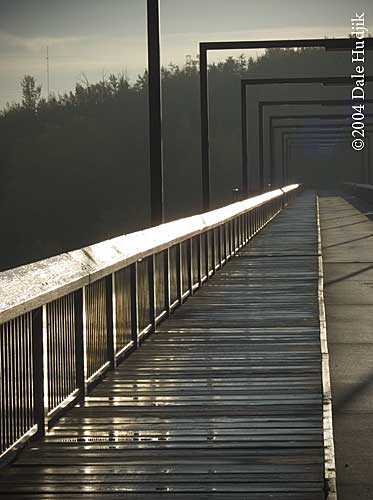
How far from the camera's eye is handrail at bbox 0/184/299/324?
6215 mm

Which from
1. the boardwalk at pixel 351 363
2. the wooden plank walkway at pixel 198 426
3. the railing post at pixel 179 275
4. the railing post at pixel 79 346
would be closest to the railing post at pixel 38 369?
the wooden plank walkway at pixel 198 426

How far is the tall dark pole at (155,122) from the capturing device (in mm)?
17969

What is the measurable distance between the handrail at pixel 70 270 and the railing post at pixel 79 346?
0.40 feet

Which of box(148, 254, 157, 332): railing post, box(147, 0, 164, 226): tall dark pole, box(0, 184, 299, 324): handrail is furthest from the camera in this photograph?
box(147, 0, 164, 226): tall dark pole

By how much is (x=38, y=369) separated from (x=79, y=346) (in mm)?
1205

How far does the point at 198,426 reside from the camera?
23.8ft

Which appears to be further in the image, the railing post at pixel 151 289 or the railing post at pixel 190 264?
the railing post at pixel 190 264

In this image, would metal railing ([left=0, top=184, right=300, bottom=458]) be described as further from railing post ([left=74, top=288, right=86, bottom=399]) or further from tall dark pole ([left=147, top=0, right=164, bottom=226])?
tall dark pole ([left=147, top=0, right=164, bottom=226])

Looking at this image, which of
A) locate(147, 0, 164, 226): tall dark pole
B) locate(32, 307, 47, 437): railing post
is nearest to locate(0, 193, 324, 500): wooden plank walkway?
locate(32, 307, 47, 437): railing post

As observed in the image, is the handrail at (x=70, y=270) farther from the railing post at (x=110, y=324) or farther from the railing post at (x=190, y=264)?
the railing post at (x=190, y=264)

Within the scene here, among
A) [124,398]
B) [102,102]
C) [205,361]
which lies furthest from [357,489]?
[102,102]

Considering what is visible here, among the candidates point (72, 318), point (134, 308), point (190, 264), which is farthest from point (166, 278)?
point (72, 318)

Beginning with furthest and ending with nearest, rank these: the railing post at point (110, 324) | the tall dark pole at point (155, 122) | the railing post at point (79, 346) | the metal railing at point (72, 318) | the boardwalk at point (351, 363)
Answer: the tall dark pole at point (155, 122)
the railing post at point (110, 324)
the railing post at point (79, 346)
the boardwalk at point (351, 363)
the metal railing at point (72, 318)

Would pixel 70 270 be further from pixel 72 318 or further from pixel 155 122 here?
pixel 155 122
